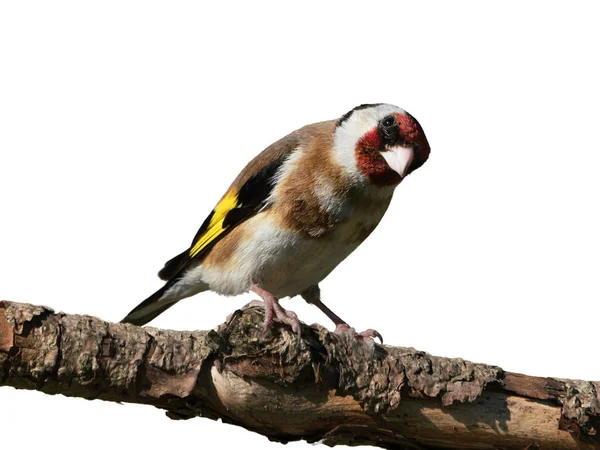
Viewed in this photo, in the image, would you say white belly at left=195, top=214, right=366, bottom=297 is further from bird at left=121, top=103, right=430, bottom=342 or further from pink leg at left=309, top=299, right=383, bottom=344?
pink leg at left=309, top=299, right=383, bottom=344

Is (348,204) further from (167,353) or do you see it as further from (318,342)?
(167,353)

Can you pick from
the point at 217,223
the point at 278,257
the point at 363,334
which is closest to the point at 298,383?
the point at 363,334

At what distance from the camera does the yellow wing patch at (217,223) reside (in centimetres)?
596

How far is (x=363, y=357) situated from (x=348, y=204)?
3.80 ft

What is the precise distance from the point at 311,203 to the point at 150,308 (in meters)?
1.67

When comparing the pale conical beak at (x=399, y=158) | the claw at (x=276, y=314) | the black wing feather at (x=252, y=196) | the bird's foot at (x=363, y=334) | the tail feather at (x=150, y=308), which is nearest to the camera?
the claw at (x=276, y=314)

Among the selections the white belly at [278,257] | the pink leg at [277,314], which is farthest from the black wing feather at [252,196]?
the pink leg at [277,314]

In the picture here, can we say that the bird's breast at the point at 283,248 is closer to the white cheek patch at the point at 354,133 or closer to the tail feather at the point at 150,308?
the white cheek patch at the point at 354,133

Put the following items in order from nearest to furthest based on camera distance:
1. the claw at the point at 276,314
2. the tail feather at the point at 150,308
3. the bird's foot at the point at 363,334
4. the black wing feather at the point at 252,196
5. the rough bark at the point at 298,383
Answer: the rough bark at the point at 298,383, the claw at the point at 276,314, the bird's foot at the point at 363,334, the black wing feather at the point at 252,196, the tail feather at the point at 150,308

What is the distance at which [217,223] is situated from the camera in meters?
6.02

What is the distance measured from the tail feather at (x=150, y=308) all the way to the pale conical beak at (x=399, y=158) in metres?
2.02

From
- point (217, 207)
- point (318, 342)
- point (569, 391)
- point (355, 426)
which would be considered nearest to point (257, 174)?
point (217, 207)

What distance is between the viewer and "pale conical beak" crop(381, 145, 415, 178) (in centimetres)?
538

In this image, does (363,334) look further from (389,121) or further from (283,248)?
(389,121)
